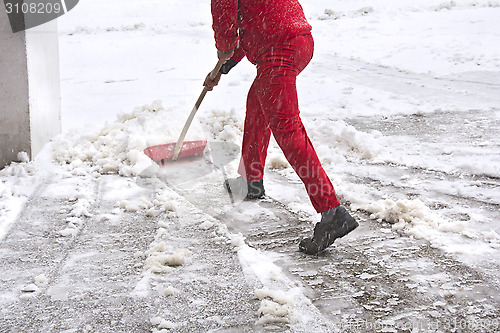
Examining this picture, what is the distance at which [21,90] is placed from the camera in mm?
3787

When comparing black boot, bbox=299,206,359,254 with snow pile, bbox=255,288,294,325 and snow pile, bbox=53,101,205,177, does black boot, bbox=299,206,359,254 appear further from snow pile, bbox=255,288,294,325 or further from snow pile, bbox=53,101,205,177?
snow pile, bbox=53,101,205,177

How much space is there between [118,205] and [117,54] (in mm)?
6012

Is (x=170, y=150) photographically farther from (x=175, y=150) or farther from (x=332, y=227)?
(x=332, y=227)

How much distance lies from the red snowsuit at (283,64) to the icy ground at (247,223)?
434 millimetres

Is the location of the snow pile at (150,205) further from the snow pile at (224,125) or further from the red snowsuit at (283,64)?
the snow pile at (224,125)

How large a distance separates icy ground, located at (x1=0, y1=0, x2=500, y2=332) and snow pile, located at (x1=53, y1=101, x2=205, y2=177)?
0.06 feet

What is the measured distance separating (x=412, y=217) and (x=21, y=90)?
9.47 feet

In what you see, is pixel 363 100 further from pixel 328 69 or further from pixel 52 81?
pixel 52 81

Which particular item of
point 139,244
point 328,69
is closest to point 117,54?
point 328,69

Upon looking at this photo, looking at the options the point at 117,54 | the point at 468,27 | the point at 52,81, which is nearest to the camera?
the point at 52,81

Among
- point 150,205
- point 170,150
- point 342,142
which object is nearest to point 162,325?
point 150,205

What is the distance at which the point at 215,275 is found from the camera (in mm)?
2410

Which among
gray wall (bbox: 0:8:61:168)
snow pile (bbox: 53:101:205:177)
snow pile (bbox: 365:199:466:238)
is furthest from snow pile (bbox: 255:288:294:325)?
gray wall (bbox: 0:8:61:168)

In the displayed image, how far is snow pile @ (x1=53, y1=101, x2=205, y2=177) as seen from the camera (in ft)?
12.9
